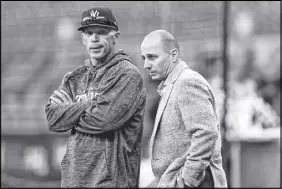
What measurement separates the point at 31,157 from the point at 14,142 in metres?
0.59

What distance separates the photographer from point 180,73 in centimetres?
298

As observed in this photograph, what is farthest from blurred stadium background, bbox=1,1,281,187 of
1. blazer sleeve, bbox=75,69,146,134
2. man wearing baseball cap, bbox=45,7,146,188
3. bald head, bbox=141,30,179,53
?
bald head, bbox=141,30,179,53

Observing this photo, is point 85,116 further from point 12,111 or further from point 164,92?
point 12,111

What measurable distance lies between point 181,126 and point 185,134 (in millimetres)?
45

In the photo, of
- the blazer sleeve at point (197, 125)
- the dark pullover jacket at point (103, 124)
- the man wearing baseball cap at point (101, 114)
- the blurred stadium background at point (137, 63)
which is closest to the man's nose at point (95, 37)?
the man wearing baseball cap at point (101, 114)

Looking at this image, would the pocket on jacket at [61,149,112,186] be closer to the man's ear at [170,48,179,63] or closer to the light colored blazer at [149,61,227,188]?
the light colored blazer at [149,61,227,188]

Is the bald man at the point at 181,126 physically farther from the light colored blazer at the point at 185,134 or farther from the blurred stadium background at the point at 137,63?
the blurred stadium background at the point at 137,63

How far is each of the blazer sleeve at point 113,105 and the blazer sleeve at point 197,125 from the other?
260 millimetres

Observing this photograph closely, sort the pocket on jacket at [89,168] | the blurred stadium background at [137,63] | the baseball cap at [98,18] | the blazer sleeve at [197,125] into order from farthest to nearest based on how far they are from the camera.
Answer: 1. the blurred stadium background at [137,63]
2. the baseball cap at [98,18]
3. the pocket on jacket at [89,168]
4. the blazer sleeve at [197,125]

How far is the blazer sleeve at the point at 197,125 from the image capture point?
9.11ft

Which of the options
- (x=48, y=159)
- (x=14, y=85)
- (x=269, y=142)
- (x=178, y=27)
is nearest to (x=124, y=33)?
(x=178, y=27)

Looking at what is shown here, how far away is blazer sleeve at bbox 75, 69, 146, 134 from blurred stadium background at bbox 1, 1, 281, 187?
333cm

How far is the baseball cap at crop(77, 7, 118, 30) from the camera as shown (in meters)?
3.02

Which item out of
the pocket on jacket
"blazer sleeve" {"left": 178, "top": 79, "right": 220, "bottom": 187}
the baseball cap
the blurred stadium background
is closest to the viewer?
"blazer sleeve" {"left": 178, "top": 79, "right": 220, "bottom": 187}
